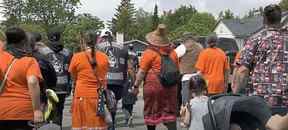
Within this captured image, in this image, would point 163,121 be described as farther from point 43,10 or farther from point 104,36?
point 43,10

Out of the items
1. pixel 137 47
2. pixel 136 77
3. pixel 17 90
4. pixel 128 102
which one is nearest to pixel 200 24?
pixel 137 47

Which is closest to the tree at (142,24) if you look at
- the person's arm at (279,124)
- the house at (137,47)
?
the house at (137,47)

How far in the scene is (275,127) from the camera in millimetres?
4043

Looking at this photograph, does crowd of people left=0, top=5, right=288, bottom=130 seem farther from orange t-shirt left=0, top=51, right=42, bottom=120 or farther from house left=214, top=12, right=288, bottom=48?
house left=214, top=12, right=288, bottom=48

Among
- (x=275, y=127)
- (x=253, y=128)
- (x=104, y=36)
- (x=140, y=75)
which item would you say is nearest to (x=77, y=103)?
(x=140, y=75)

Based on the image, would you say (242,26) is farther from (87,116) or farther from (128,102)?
(87,116)

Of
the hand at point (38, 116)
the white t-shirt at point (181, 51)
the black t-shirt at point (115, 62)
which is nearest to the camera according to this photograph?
the hand at point (38, 116)

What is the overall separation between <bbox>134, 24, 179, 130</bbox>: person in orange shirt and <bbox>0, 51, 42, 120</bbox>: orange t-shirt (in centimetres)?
353

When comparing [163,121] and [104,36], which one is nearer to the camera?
[163,121]

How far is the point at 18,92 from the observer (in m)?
7.54

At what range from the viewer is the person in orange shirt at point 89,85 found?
9.98 m

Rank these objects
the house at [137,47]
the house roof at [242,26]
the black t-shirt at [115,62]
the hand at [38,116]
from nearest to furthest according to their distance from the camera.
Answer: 1. the hand at [38,116]
2. the black t-shirt at [115,62]
3. the house at [137,47]
4. the house roof at [242,26]

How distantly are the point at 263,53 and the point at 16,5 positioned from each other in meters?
119

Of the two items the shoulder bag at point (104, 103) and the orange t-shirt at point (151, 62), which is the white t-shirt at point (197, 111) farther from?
the orange t-shirt at point (151, 62)
